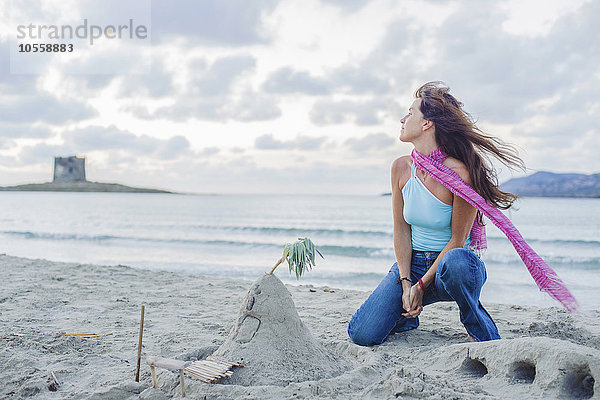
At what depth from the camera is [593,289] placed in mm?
7629

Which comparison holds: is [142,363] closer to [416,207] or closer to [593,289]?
[416,207]

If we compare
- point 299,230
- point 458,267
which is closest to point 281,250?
point 299,230

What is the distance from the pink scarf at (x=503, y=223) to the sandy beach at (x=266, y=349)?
1.31 feet

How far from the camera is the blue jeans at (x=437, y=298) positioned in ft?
10.2

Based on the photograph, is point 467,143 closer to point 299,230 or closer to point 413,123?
point 413,123

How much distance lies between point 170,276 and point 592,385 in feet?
18.6

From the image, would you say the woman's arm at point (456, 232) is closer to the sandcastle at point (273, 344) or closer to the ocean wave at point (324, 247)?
the sandcastle at point (273, 344)

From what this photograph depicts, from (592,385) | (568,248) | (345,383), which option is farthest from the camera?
(568,248)

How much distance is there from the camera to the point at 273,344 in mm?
2604

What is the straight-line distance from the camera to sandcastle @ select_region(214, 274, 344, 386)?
251cm

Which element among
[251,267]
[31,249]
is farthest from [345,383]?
[31,249]

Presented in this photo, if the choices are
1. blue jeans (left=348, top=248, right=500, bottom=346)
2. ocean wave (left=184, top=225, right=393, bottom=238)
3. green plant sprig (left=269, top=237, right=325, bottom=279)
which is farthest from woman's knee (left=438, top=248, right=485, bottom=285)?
ocean wave (left=184, top=225, right=393, bottom=238)

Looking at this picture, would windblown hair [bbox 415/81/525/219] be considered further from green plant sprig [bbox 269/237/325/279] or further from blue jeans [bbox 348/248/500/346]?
green plant sprig [bbox 269/237/325/279]

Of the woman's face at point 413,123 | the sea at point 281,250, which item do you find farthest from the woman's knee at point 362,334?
the sea at point 281,250
